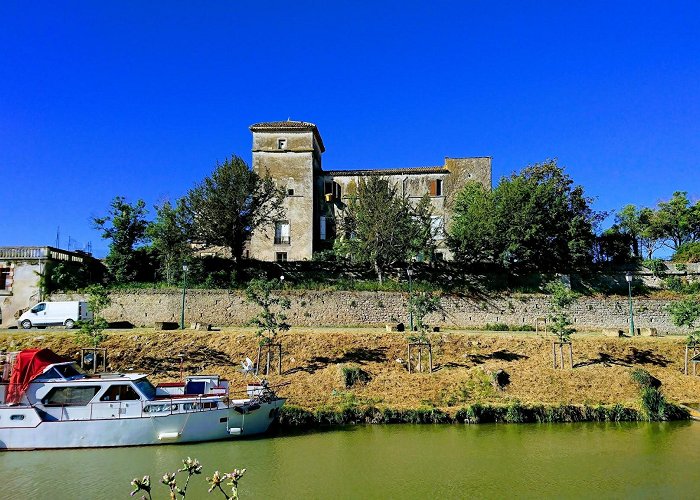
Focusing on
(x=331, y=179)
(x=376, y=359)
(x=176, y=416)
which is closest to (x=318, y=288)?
(x=376, y=359)

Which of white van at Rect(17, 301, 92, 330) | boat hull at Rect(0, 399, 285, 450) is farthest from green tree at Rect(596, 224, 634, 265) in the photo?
white van at Rect(17, 301, 92, 330)

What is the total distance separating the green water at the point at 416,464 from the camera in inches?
522

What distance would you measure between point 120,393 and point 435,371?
42.8ft

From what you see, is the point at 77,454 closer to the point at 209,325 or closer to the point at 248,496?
the point at 248,496

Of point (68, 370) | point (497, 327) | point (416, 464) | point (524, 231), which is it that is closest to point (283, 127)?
point (524, 231)

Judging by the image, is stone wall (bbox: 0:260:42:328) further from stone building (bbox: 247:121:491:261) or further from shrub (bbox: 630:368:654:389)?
shrub (bbox: 630:368:654:389)

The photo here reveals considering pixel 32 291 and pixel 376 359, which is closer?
pixel 376 359

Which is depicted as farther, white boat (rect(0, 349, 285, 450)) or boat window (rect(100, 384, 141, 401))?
boat window (rect(100, 384, 141, 401))

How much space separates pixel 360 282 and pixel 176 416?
18664 millimetres

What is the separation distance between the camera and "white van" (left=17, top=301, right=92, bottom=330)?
29938 millimetres

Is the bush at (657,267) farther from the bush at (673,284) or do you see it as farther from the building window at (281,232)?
the building window at (281,232)

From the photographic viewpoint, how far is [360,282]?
3462cm

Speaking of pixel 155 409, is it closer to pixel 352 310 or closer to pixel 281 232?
pixel 352 310

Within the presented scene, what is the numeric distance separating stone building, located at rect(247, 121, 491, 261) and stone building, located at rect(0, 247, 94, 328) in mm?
14567
